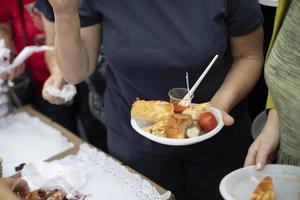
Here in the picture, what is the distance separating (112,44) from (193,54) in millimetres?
207

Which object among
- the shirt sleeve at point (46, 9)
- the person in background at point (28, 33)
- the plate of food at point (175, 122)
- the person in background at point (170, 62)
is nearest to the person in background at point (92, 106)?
the shirt sleeve at point (46, 9)

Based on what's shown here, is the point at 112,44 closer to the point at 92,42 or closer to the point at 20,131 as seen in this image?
the point at 92,42

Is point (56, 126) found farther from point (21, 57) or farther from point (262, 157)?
point (262, 157)

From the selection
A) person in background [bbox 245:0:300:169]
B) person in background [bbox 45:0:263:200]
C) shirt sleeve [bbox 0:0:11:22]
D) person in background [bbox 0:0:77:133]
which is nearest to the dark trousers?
person in background [bbox 45:0:263:200]

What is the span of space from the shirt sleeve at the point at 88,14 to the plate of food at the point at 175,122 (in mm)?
269

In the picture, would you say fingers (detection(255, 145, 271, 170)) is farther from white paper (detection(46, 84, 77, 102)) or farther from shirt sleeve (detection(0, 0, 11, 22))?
shirt sleeve (detection(0, 0, 11, 22))

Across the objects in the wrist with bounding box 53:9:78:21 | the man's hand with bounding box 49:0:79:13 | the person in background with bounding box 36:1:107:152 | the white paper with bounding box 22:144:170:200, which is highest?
the man's hand with bounding box 49:0:79:13

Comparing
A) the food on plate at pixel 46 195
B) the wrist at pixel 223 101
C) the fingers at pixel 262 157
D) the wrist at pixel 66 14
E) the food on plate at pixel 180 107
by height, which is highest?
the wrist at pixel 66 14

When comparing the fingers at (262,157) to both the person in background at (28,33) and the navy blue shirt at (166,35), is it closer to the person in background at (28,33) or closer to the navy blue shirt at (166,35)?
the navy blue shirt at (166,35)

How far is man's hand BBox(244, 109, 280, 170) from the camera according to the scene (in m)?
0.98

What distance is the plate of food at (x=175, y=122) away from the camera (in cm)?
94

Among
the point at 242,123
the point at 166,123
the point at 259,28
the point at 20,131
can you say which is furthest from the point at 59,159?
the point at 259,28

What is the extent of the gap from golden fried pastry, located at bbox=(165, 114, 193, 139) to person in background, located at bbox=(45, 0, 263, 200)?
0.10 metres

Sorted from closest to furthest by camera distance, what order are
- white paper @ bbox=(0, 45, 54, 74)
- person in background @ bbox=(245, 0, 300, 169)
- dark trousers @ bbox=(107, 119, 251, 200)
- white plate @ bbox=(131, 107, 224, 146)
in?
1. person in background @ bbox=(245, 0, 300, 169)
2. white plate @ bbox=(131, 107, 224, 146)
3. dark trousers @ bbox=(107, 119, 251, 200)
4. white paper @ bbox=(0, 45, 54, 74)
